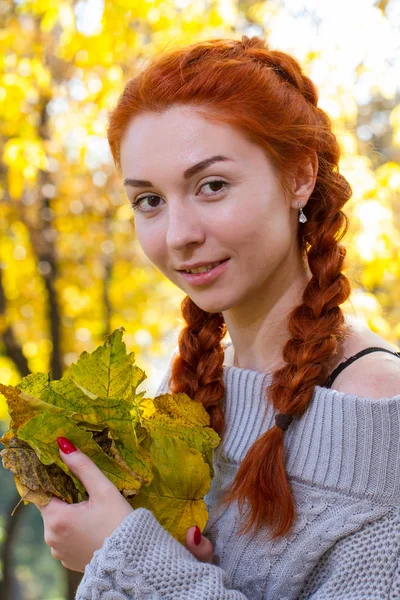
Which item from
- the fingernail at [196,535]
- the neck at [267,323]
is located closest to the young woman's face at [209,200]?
the neck at [267,323]

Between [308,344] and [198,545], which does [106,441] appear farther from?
[308,344]

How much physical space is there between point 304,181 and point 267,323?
1.15ft

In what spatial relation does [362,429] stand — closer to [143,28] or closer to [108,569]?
[108,569]

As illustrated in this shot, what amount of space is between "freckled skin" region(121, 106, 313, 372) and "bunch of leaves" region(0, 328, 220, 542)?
279 millimetres

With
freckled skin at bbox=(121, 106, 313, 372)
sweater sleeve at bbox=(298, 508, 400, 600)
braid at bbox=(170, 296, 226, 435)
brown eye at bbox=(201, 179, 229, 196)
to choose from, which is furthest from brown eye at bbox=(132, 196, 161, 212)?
sweater sleeve at bbox=(298, 508, 400, 600)

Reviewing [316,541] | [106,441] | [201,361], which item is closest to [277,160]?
[201,361]

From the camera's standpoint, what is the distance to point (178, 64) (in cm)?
164

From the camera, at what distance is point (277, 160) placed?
162cm

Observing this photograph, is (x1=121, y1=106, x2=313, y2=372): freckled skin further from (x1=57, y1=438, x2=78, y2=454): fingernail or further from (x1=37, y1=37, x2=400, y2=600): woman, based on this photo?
(x1=57, y1=438, x2=78, y2=454): fingernail

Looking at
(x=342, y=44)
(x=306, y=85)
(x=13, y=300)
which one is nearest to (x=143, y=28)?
(x=342, y=44)

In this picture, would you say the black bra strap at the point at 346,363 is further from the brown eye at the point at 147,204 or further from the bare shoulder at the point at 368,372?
the brown eye at the point at 147,204

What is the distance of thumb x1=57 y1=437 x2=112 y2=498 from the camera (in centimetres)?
141

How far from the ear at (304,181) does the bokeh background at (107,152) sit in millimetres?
367

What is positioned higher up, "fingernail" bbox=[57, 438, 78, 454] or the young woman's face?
the young woman's face
